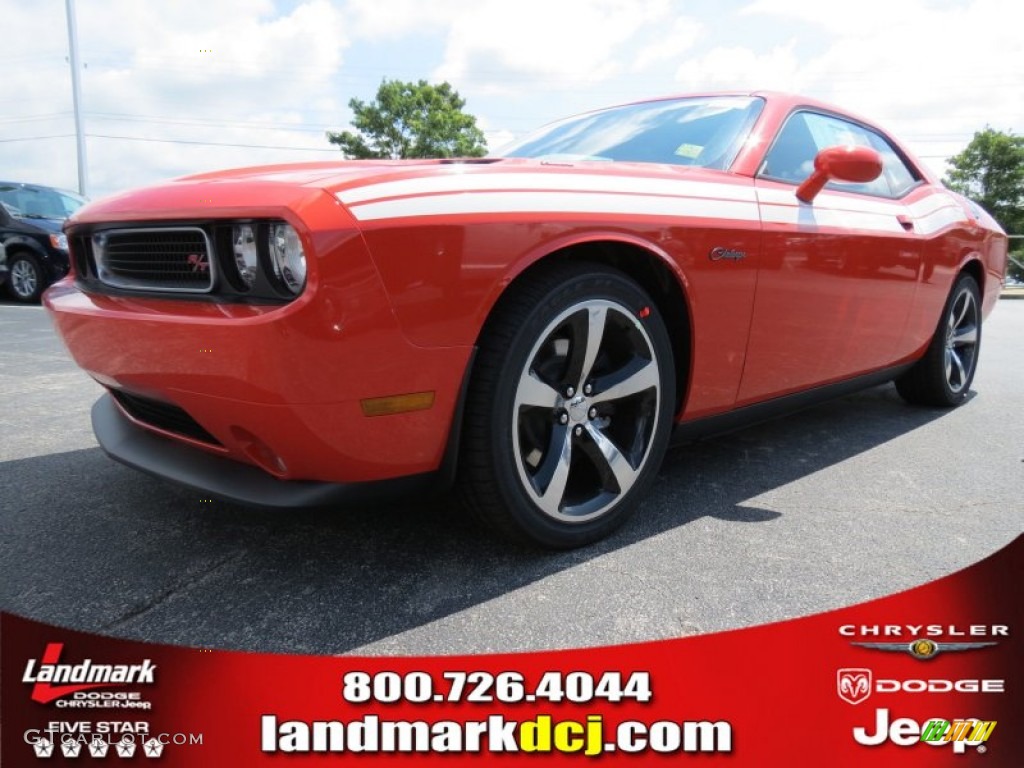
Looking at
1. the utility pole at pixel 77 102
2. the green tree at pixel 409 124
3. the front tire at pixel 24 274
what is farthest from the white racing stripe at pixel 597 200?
the green tree at pixel 409 124

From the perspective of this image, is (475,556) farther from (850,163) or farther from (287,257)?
(850,163)

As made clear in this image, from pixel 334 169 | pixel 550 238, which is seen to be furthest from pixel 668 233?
pixel 334 169

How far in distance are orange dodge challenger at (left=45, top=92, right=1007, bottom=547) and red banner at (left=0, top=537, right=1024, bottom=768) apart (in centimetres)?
45

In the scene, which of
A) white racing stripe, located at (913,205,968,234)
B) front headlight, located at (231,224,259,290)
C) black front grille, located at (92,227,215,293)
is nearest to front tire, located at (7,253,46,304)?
black front grille, located at (92,227,215,293)

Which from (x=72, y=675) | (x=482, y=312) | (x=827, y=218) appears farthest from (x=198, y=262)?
(x=827, y=218)

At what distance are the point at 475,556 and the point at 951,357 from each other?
9.82ft

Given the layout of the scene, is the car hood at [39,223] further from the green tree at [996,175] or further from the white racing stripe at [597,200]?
the green tree at [996,175]

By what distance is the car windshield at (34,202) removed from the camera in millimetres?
9430

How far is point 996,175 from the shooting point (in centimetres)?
2881

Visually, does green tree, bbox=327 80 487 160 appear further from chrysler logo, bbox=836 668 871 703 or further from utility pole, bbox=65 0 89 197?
chrysler logo, bbox=836 668 871 703

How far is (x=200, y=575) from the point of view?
189 cm

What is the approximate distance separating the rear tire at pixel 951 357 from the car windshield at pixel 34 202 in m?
9.38

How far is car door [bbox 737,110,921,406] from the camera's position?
2.46m

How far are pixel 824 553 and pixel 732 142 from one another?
1372mm
